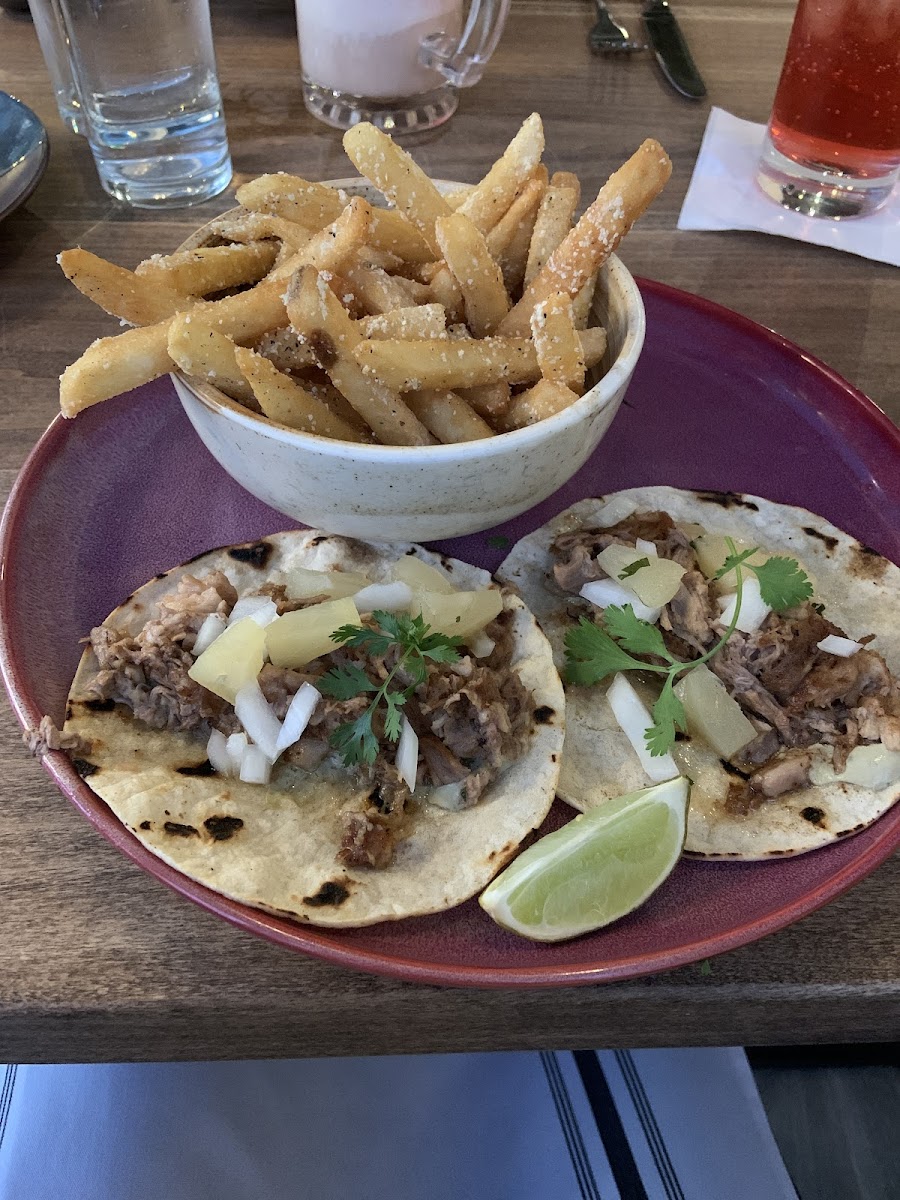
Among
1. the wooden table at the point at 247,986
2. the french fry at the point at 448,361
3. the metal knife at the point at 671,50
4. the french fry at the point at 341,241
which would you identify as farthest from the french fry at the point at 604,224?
the metal knife at the point at 671,50

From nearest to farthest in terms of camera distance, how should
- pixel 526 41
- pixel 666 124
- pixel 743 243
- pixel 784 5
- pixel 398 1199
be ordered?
pixel 398 1199, pixel 743 243, pixel 666 124, pixel 526 41, pixel 784 5

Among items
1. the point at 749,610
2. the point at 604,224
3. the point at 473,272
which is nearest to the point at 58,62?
the point at 473,272

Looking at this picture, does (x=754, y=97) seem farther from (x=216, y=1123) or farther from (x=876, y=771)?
(x=216, y=1123)

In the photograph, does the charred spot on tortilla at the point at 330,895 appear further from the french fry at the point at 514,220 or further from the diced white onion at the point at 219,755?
the french fry at the point at 514,220

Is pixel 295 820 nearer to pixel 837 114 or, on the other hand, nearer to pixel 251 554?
pixel 251 554

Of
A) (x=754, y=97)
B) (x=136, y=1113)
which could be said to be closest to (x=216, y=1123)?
(x=136, y=1113)

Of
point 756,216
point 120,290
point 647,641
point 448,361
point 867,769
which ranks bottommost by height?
point 867,769
